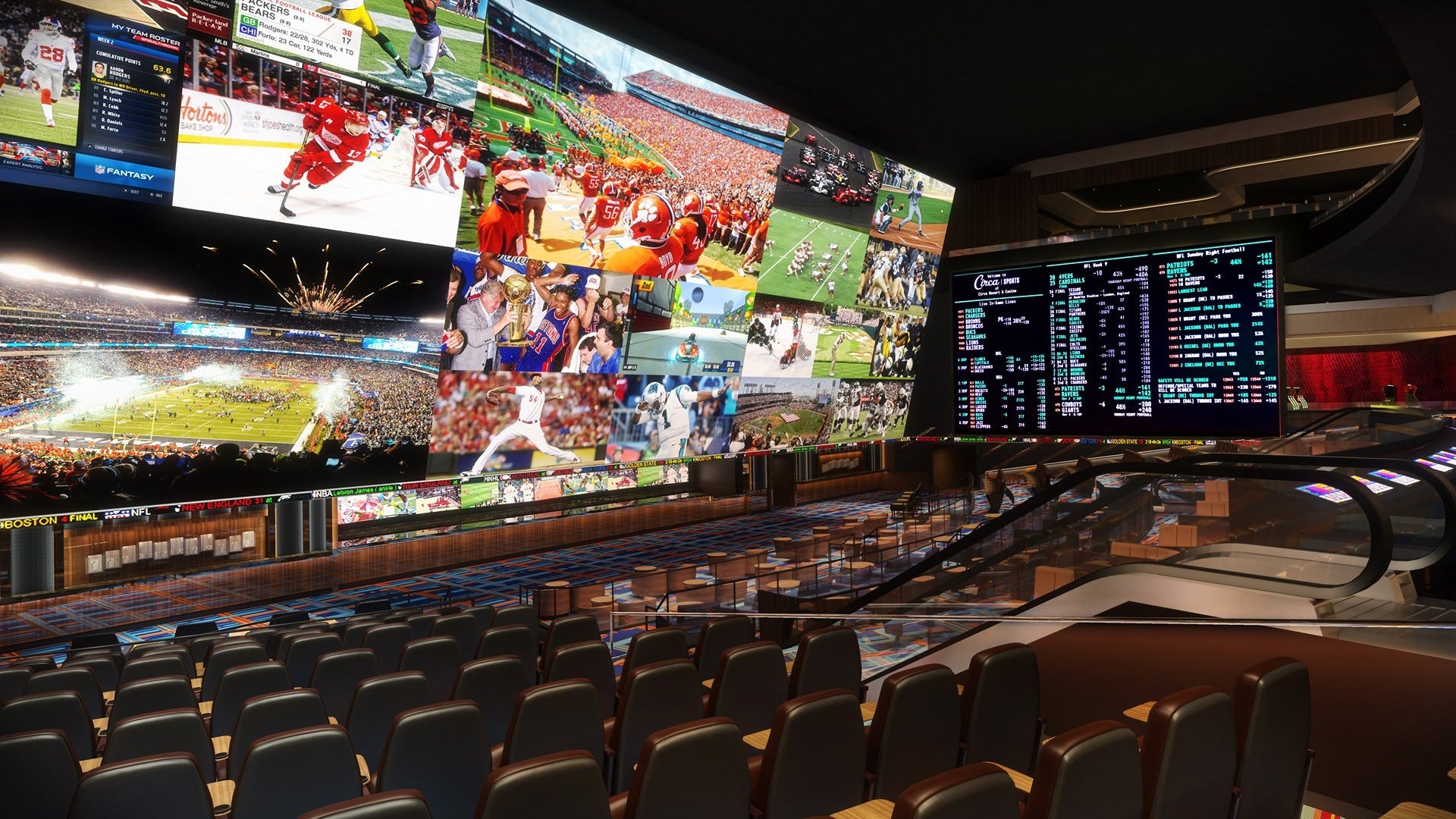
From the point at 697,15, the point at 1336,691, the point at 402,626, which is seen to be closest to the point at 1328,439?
the point at 1336,691

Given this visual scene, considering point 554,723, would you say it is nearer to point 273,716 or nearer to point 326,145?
point 273,716

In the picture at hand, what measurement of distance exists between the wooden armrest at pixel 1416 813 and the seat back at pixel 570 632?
4562 mm

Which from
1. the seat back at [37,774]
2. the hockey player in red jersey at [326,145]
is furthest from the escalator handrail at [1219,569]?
the hockey player in red jersey at [326,145]

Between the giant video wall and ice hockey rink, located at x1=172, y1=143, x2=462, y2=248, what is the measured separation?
0.02m

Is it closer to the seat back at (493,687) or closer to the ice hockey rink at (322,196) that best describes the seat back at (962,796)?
the seat back at (493,687)

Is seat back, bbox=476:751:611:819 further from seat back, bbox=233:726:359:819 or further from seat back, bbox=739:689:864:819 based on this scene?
seat back, bbox=233:726:359:819

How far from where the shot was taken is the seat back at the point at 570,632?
587 cm

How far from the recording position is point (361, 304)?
302 inches

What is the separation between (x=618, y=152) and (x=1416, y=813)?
827 cm

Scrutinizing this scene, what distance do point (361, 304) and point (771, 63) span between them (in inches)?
229

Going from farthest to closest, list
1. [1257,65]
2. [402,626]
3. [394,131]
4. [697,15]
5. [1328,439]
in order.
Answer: [1328,439] < [1257,65] < [697,15] < [394,131] < [402,626]

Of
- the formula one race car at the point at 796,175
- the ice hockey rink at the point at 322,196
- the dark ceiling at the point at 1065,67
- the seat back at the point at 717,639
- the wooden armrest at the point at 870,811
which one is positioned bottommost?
the seat back at the point at 717,639

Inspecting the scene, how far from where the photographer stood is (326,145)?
22.6 ft

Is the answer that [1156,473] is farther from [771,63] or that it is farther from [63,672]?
[63,672]
